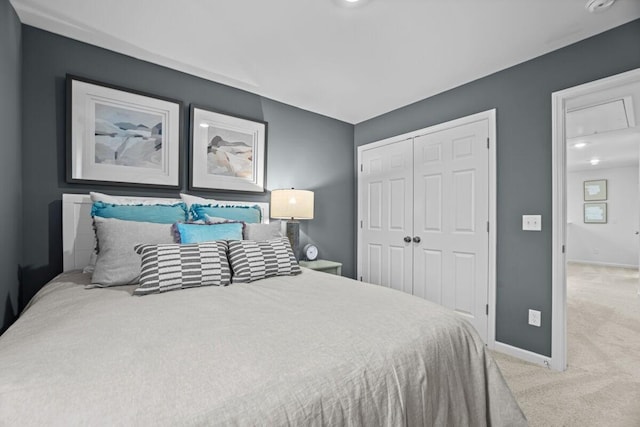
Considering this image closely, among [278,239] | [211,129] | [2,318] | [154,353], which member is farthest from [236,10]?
A: [2,318]

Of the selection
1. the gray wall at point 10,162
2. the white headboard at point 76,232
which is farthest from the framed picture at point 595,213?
the gray wall at point 10,162

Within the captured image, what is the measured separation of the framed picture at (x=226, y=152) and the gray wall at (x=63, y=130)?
88 millimetres

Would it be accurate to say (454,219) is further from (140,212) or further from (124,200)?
(124,200)

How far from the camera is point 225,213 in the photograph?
2.35 meters

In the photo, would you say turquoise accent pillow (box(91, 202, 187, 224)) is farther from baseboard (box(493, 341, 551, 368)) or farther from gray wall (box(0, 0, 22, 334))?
baseboard (box(493, 341, 551, 368))

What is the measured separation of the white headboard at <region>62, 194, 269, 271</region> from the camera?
2035 millimetres

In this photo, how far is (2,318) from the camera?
1.63 meters

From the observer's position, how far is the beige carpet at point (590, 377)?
1692 millimetres

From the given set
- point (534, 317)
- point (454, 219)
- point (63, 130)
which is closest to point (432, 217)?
point (454, 219)

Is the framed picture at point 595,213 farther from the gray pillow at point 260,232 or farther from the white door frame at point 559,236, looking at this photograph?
the gray pillow at point 260,232

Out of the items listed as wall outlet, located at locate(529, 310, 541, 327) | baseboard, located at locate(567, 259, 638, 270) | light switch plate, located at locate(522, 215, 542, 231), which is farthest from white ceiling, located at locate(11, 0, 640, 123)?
baseboard, located at locate(567, 259, 638, 270)

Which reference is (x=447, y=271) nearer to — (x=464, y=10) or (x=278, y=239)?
Result: (x=278, y=239)

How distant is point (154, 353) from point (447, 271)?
9.01 feet

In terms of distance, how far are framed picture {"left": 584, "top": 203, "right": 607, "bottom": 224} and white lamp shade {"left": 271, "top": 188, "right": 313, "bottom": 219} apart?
8263mm
